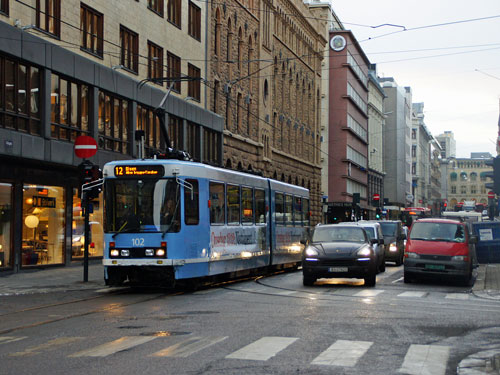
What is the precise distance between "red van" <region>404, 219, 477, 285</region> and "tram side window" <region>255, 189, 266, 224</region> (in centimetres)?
436

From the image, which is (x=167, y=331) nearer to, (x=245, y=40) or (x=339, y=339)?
(x=339, y=339)

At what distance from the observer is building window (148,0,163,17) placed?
35744mm

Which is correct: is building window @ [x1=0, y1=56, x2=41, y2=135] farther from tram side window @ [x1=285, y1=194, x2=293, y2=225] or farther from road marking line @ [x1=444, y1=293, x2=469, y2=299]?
road marking line @ [x1=444, y1=293, x2=469, y2=299]

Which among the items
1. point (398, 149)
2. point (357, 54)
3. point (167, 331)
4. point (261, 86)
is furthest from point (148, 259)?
point (398, 149)

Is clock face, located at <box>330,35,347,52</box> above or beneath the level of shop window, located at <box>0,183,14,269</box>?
above

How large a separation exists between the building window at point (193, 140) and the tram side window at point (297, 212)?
1017cm

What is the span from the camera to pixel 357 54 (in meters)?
96.0

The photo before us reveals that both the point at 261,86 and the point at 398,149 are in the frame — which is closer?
the point at 261,86

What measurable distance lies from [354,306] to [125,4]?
20.3m

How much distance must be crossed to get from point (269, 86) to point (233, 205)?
113 ft

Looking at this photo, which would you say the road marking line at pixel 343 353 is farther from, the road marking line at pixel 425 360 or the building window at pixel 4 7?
the building window at pixel 4 7

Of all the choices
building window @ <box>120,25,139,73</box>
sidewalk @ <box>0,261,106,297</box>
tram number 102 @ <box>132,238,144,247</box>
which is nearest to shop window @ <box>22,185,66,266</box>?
sidewalk @ <box>0,261,106,297</box>

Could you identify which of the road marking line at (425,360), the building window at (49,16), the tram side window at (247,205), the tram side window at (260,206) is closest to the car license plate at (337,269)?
the tram side window at (247,205)

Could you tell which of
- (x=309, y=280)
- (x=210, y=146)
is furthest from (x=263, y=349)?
(x=210, y=146)
